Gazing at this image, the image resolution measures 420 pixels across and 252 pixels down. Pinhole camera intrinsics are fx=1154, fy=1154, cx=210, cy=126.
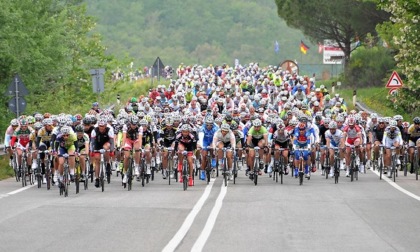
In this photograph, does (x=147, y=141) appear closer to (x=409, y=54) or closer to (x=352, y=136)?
(x=352, y=136)

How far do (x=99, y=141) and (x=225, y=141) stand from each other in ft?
11.5

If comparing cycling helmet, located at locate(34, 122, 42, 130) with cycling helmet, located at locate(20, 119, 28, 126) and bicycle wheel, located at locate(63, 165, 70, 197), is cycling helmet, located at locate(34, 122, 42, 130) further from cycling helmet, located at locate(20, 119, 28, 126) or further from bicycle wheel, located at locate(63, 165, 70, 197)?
bicycle wheel, located at locate(63, 165, 70, 197)

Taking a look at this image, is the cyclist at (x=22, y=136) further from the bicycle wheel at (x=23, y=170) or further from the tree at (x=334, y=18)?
the tree at (x=334, y=18)

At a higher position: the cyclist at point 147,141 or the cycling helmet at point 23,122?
the cycling helmet at point 23,122

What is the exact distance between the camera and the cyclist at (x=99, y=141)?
87.8ft

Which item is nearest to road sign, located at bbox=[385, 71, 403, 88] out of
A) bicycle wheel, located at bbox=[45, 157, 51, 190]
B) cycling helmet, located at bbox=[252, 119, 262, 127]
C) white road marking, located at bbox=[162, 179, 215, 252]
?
cycling helmet, located at bbox=[252, 119, 262, 127]

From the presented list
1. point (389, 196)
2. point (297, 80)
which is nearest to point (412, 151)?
point (389, 196)

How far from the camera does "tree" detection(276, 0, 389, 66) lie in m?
74.8

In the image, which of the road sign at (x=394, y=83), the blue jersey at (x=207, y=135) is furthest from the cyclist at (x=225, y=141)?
the road sign at (x=394, y=83)

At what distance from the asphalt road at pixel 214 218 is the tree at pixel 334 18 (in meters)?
47.7

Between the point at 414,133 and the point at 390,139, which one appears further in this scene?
the point at 414,133

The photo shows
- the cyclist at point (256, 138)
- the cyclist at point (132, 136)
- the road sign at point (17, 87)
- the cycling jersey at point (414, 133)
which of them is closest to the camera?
the cyclist at point (132, 136)

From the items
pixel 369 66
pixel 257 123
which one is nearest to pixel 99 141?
pixel 257 123

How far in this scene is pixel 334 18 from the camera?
80.1 metres
